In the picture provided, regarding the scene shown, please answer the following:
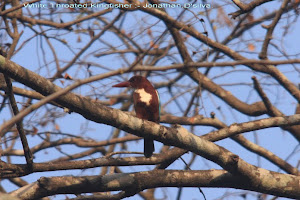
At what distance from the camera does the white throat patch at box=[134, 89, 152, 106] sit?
3.74 metres

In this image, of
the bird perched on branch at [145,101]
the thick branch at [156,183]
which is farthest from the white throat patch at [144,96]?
the thick branch at [156,183]

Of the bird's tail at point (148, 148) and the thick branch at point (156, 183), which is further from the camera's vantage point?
the bird's tail at point (148, 148)

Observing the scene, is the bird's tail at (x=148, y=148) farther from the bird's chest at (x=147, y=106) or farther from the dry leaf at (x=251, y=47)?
the dry leaf at (x=251, y=47)

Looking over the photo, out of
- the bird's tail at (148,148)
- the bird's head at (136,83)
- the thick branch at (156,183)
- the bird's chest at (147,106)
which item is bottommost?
the thick branch at (156,183)

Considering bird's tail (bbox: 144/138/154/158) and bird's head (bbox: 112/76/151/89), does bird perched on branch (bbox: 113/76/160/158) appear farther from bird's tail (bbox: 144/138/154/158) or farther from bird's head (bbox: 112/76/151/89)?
bird's tail (bbox: 144/138/154/158)

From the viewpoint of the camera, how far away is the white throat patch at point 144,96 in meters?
3.74

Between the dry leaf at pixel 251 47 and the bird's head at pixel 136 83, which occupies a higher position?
the dry leaf at pixel 251 47

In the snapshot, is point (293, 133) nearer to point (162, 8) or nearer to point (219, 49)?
point (219, 49)

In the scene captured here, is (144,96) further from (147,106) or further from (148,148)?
(148,148)

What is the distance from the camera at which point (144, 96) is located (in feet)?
12.4

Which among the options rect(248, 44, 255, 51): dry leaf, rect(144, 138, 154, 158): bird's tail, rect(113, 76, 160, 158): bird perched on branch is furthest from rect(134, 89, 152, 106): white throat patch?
rect(248, 44, 255, 51): dry leaf

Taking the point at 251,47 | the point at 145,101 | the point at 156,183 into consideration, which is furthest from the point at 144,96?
the point at 251,47

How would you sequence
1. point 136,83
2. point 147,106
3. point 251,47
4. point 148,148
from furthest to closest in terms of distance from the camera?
point 251,47 → point 136,83 → point 147,106 → point 148,148

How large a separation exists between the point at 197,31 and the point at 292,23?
1000 mm
